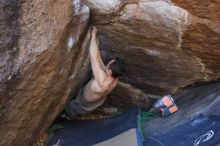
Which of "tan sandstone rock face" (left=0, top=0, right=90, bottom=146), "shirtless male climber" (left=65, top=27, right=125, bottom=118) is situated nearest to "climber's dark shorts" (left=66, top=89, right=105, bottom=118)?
"shirtless male climber" (left=65, top=27, right=125, bottom=118)

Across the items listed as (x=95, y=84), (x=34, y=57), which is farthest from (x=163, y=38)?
(x=34, y=57)

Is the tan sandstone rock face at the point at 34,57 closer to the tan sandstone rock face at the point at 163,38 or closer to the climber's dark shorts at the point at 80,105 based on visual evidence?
the tan sandstone rock face at the point at 163,38

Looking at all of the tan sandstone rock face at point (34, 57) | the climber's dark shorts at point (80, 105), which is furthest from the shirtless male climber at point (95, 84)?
the tan sandstone rock face at point (34, 57)

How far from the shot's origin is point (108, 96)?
14.4 ft

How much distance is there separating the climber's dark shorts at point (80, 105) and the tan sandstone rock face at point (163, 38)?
443 mm

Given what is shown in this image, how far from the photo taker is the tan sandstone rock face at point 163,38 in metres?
3.23

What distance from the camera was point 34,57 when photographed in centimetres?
296

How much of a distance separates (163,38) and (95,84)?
79 centimetres

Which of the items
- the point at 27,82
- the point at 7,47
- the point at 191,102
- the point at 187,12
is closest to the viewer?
the point at 7,47

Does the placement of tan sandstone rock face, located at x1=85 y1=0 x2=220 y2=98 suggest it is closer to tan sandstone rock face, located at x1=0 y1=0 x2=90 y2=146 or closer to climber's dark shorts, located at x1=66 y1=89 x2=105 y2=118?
tan sandstone rock face, located at x1=0 y1=0 x2=90 y2=146

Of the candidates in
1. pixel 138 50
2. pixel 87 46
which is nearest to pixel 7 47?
pixel 87 46

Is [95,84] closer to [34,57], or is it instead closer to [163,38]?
[163,38]

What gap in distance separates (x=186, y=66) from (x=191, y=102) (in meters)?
0.34

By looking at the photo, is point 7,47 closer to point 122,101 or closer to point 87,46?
point 87,46
